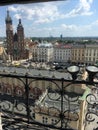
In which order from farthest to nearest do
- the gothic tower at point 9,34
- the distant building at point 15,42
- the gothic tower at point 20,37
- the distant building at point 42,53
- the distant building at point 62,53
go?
the distant building at point 42,53 < the distant building at point 62,53 < the distant building at point 15,42 < the gothic tower at point 9,34 < the gothic tower at point 20,37

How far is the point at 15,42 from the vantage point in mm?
40469

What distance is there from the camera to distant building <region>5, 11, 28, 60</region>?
39.3 metres

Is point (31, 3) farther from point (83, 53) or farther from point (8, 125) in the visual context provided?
point (83, 53)

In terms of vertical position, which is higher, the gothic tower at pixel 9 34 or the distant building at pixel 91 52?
the gothic tower at pixel 9 34

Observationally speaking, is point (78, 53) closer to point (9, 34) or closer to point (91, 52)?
point (91, 52)

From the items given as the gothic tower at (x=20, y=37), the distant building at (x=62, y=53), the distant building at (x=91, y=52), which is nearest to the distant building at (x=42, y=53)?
the distant building at (x=62, y=53)

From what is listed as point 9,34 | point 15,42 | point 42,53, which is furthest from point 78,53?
point 9,34

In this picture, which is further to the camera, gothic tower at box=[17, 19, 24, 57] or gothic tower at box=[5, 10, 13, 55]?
gothic tower at box=[5, 10, 13, 55]

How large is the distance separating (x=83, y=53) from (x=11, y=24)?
17.6 m

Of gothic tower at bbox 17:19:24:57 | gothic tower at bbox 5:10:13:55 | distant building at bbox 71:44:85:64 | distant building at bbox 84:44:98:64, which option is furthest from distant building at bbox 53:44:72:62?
gothic tower at bbox 5:10:13:55

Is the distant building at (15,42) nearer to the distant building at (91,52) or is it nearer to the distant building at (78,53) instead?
the distant building at (78,53)

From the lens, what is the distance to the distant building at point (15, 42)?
3934 centimetres

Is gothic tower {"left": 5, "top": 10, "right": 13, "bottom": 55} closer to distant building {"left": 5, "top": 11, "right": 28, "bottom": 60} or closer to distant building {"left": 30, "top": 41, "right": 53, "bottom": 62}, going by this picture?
distant building {"left": 5, "top": 11, "right": 28, "bottom": 60}

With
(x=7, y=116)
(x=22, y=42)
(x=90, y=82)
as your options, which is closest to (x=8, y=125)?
(x=7, y=116)
